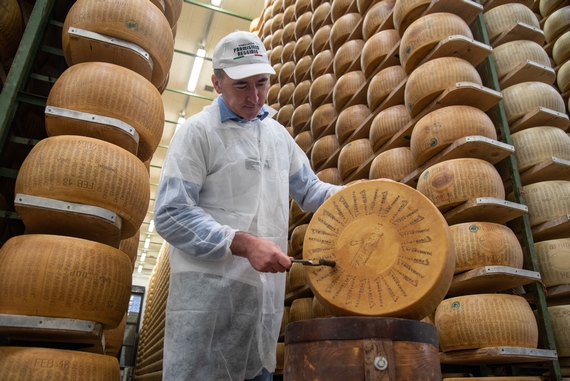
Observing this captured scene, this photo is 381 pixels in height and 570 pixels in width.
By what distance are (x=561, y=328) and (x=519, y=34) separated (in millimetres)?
1596

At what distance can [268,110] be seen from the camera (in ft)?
5.77

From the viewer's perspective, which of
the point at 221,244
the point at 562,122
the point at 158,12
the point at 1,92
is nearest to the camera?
the point at 221,244

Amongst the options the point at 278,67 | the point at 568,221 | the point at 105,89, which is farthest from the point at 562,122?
the point at 278,67

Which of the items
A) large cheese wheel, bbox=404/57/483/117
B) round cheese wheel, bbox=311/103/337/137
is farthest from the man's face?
round cheese wheel, bbox=311/103/337/137

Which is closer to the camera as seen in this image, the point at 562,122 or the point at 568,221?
the point at 568,221

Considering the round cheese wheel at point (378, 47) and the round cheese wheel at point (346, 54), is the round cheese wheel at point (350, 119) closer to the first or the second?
the round cheese wheel at point (378, 47)

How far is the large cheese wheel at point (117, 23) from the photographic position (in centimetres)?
195

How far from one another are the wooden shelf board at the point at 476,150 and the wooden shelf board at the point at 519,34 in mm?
817

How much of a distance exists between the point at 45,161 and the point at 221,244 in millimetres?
766

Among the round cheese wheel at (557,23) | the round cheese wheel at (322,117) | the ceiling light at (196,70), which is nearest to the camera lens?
the round cheese wheel at (557,23)

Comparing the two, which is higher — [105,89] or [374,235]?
[105,89]

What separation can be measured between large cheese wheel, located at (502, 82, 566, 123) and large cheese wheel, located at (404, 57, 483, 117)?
211 millimetres

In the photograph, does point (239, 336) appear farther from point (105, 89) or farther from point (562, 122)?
point (562, 122)

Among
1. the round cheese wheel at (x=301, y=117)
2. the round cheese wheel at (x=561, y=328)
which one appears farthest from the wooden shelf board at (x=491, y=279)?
the round cheese wheel at (x=301, y=117)
